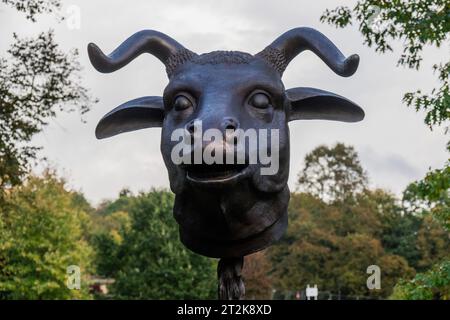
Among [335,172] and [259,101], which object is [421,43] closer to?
[259,101]

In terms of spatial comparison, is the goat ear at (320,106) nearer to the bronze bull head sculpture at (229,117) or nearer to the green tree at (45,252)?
the bronze bull head sculpture at (229,117)

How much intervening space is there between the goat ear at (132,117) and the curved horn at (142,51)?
316 mm

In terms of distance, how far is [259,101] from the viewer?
505 centimetres

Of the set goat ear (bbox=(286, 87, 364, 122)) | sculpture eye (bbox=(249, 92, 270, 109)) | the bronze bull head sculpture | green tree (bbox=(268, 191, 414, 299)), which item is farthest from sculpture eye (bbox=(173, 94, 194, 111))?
green tree (bbox=(268, 191, 414, 299))

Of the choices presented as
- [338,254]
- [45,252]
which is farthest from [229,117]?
[338,254]

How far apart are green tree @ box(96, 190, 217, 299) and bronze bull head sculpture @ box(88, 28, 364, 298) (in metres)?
24.8

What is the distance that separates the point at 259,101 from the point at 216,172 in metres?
0.68

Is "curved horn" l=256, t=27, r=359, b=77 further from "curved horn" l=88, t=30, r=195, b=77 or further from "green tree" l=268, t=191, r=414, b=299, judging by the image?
"green tree" l=268, t=191, r=414, b=299

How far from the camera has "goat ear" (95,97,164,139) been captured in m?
5.78

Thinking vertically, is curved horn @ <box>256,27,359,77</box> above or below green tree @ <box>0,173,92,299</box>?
below

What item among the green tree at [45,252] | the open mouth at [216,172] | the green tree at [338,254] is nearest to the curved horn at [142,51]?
the open mouth at [216,172]

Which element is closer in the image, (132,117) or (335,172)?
(132,117)

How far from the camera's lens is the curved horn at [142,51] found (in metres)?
5.53
